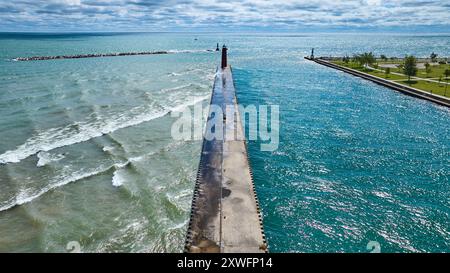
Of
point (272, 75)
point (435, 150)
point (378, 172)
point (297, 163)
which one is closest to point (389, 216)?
point (378, 172)

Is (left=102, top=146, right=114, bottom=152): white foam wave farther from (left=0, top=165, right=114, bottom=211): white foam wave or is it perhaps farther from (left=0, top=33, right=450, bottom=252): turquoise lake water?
(left=0, top=165, right=114, bottom=211): white foam wave

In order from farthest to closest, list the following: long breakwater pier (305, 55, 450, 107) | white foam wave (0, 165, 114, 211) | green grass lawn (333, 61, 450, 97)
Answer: green grass lawn (333, 61, 450, 97) → long breakwater pier (305, 55, 450, 107) → white foam wave (0, 165, 114, 211)

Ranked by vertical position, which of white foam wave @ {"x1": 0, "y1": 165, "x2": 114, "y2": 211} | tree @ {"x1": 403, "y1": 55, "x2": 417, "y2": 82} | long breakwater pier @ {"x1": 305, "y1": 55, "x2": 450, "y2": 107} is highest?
tree @ {"x1": 403, "y1": 55, "x2": 417, "y2": 82}

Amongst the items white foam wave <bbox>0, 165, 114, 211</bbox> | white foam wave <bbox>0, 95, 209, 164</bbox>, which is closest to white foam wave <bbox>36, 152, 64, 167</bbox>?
white foam wave <bbox>0, 95, 209, 164</bbox>

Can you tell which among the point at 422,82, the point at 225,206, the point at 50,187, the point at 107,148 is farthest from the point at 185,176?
the point at 422,82

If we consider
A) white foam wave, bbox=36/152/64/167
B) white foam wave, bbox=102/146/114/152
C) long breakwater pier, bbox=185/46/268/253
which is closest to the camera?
long breakwater pier, bbox=185/46/268/253

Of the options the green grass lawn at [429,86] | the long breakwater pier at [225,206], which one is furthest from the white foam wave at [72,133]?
the green grass lawn at [429,86]
